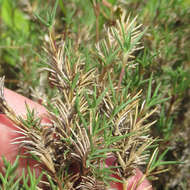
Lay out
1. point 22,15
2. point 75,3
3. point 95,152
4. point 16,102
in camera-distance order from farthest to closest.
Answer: point 22,15, point 75,3, point 16,102, point 95,152

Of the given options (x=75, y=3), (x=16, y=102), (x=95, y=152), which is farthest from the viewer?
(x=75, y=3)

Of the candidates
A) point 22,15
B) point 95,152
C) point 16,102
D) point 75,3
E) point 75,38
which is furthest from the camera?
point 22,15

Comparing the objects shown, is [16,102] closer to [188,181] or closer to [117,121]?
[117,121]

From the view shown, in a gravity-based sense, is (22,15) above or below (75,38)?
above

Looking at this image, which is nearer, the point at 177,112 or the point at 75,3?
the point at 177,112

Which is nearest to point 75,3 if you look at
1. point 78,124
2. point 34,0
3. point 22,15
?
point 34,0

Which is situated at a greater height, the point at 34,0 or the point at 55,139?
the point at 34,0

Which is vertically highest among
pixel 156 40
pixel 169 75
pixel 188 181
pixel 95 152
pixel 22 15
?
pixel 22 15

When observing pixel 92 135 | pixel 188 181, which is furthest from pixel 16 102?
pixel 188 181

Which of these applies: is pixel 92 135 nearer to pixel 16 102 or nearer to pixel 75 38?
pixel 16 102
